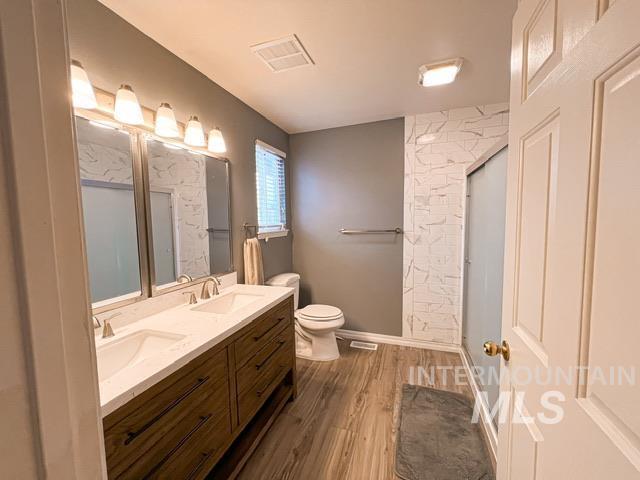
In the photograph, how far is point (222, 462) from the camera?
4.67 ft

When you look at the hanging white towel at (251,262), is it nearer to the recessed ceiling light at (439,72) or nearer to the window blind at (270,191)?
the window blind at (270,191)

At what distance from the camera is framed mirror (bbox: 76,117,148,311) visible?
46.6 inches

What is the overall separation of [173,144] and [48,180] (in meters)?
1.46

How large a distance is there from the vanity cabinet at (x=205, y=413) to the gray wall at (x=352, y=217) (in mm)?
1273

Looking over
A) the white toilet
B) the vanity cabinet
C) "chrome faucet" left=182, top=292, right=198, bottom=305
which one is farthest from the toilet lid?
"chrome faucet" left=182, top=292, right=198, bottom=305

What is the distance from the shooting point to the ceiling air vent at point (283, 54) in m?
1.52

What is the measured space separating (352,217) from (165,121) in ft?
6.16

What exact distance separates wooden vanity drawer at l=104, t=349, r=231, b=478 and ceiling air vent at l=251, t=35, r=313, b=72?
1659mm

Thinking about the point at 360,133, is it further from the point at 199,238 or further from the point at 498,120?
the point at 199,238

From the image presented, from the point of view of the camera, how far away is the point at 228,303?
1.82 m

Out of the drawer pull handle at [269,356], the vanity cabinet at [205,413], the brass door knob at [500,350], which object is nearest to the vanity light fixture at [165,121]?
the vanity cabinet at [205,413]

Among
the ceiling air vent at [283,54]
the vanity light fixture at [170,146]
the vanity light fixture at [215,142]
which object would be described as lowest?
the vanity light fixture at [170,146]

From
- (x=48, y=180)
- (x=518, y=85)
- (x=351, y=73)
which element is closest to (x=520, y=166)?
(x=518, y=85)

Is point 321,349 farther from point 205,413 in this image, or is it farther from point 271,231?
point 205,413
